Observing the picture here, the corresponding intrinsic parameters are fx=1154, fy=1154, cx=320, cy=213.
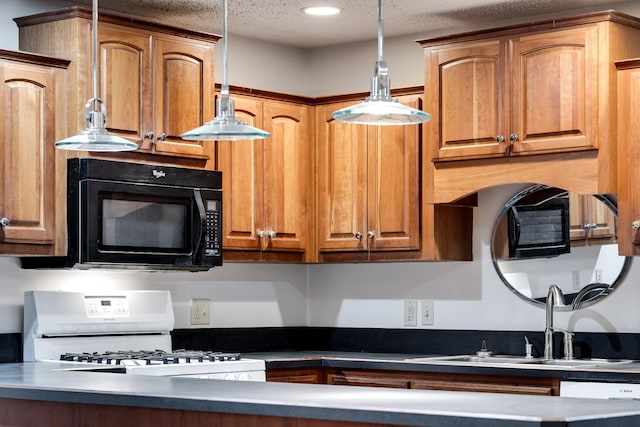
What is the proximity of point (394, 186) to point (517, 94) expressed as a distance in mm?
801

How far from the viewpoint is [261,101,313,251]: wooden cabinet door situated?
5.54m

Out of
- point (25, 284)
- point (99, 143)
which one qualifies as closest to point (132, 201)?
point (25, 284)

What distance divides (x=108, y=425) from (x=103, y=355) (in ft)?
5.41

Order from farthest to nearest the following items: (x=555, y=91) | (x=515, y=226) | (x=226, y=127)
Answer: (x=515, y=226) → (x=555, y=91) → (x=226, y=127)

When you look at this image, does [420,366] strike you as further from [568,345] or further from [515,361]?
[568,345]

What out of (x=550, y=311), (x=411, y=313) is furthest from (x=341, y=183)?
(x=550, y=311)

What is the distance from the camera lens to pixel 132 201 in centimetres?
482

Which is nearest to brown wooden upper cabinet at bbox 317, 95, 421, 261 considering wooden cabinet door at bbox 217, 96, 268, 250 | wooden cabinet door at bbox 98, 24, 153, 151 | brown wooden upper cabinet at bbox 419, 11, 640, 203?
brown wooden upper cabinet at bbox 419, 11, 640, 203

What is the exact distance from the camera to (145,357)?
4664 mm

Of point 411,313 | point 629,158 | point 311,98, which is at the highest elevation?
point 311,98

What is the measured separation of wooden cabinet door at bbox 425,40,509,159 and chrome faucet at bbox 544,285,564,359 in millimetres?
679

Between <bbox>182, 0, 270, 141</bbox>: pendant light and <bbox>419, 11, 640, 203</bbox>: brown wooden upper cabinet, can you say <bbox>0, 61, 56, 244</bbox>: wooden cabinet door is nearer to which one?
<bbox>182, 0, 270, 141</bbox>: pendant light

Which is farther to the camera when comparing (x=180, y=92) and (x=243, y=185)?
(x=243, y=185)

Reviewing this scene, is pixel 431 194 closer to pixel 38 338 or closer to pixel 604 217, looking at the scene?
pixel 604 217
